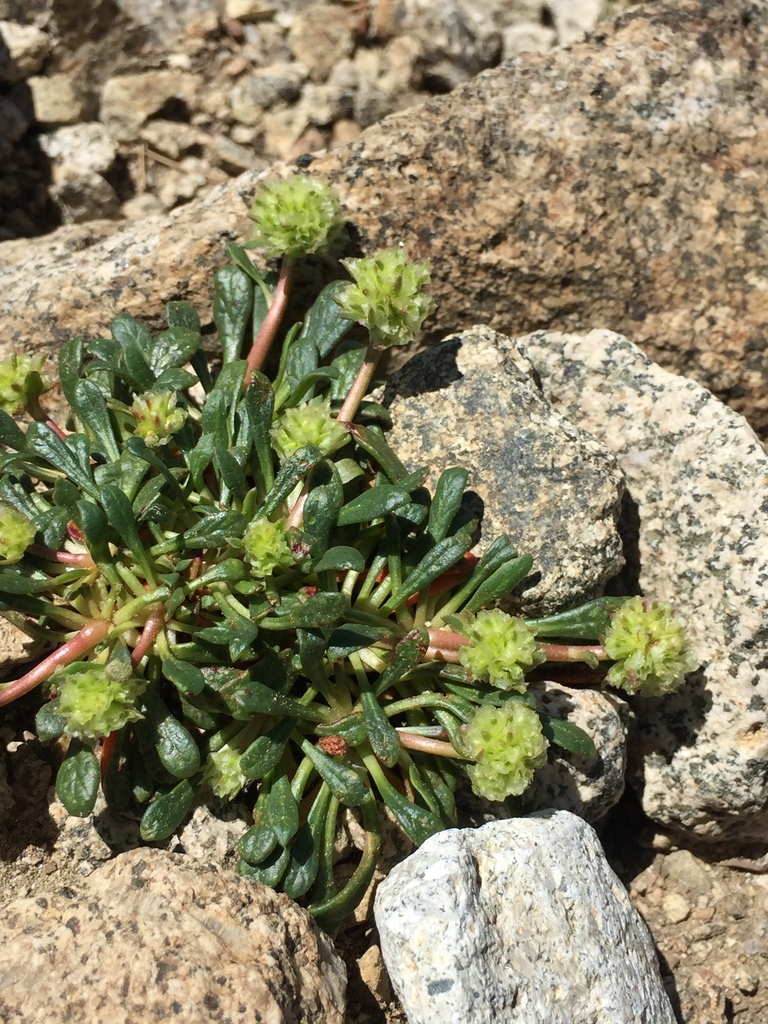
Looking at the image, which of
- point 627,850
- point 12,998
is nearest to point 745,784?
point 627,850

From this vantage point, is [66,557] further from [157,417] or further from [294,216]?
[294,216]

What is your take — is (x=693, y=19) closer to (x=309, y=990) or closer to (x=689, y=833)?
(x=689, y=833)

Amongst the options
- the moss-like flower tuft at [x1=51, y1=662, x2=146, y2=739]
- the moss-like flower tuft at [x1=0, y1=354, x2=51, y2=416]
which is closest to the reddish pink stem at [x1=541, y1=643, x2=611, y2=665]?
the moss-like flower tuft at [x1=51, y1=662, x2=146, y2=739]

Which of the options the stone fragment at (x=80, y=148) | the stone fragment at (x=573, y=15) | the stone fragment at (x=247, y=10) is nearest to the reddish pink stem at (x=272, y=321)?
the stone fragment at (x=80, y=148)

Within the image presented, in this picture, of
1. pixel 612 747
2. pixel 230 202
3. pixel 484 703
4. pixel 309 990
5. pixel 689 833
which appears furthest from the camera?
pixel 230 202

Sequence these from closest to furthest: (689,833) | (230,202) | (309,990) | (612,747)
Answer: (309,990) → (612,747) → (689,833) → (230,202)

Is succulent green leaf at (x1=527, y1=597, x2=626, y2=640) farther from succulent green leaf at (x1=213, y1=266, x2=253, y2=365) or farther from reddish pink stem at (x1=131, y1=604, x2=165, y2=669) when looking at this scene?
succulent green leaf at (x1=213, y1=266, x2=253, y2=365)
